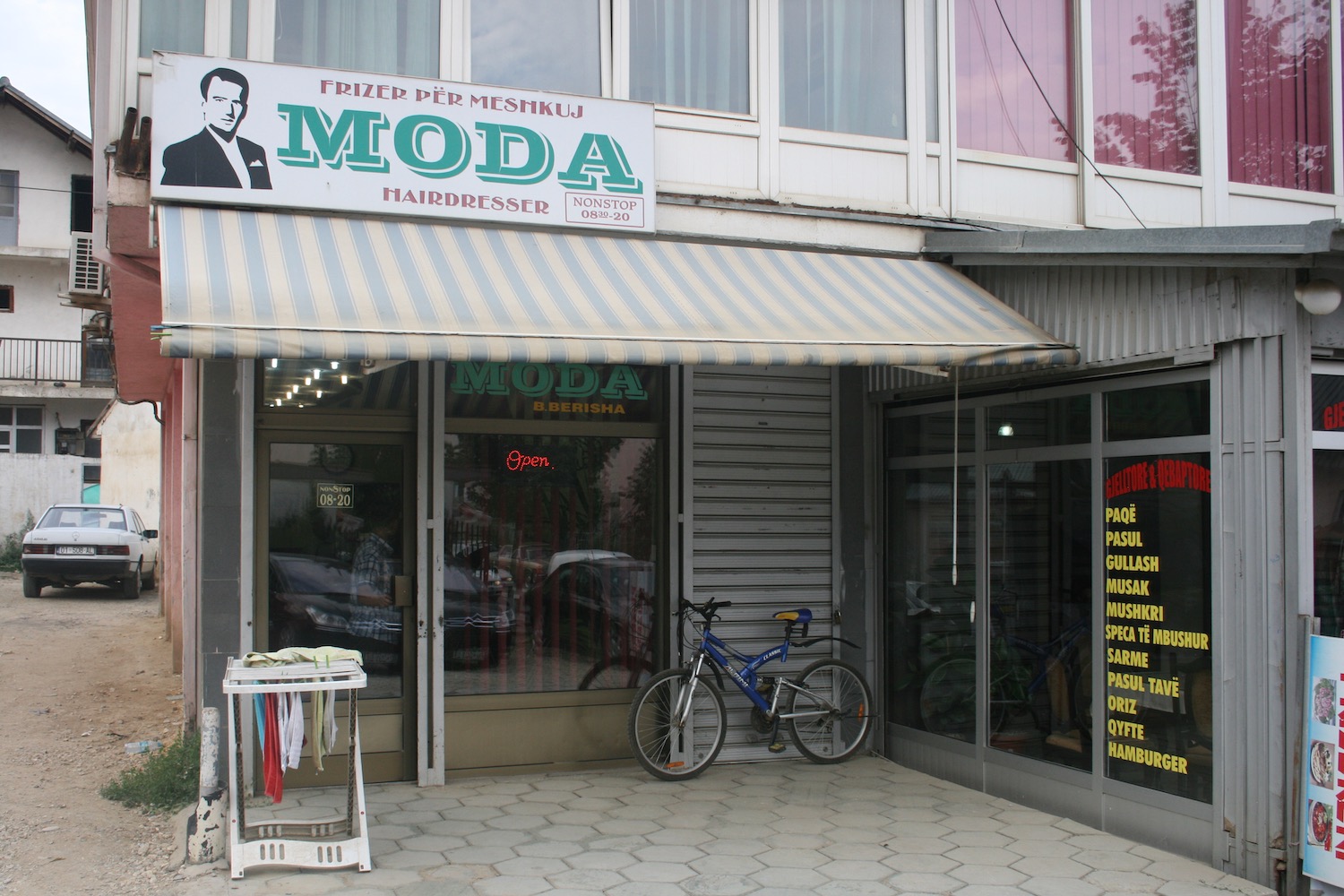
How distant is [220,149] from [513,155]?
162 centimetres

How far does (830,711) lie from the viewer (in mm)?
7832

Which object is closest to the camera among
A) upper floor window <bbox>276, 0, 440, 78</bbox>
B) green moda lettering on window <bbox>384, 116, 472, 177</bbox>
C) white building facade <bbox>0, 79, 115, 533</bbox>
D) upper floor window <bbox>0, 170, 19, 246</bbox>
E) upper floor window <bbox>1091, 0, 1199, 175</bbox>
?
green moda lettering on window <bbox>384, 116, 472, 177</bbox>

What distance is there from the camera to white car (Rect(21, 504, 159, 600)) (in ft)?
60.8

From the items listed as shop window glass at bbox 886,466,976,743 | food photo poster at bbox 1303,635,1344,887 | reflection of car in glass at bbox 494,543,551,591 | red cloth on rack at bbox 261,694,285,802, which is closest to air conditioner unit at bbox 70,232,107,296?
reflection of car in glass at bbox 494,543,551,591

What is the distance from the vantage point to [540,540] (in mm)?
7582

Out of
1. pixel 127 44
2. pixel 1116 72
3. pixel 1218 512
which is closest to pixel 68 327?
pixel 127 44

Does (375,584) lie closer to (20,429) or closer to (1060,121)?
(1060,121)

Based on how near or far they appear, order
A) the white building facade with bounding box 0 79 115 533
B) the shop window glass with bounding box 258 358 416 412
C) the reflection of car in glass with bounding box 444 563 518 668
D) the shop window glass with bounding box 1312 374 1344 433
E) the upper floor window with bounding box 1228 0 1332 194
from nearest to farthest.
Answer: the shop window glass with bounding box 1312 374 1344 433 → the shop window glass with bounding box 258 358 416 412 → the reflection of car in glass with bounding box 444 563 518 668 → the upper floor window with bounding box 1228 0 1332 194 → the white building facade with bounding box 0 79 115 533

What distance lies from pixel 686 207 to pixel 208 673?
400 centimetres

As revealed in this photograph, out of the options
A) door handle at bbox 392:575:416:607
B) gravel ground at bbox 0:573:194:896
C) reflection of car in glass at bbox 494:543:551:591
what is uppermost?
reflection of car in glass at bbox 494:543:551:591

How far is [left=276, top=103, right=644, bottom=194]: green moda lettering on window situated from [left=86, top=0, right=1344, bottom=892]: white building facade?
24mm

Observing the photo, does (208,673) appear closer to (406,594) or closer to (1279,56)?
(406,594)

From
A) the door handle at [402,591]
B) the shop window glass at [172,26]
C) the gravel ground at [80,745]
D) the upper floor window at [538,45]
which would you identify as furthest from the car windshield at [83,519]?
the upper floor window at [538,45]

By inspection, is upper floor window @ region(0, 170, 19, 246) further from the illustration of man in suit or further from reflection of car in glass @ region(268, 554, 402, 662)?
the illustration of man in suit
